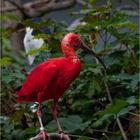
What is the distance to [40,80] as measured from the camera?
4.89 feet

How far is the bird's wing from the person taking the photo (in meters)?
1.48

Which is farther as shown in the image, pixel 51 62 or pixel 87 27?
pixel 87 27

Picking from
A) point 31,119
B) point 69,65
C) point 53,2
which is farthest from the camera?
point 53,2

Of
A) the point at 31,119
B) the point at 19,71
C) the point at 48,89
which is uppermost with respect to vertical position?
the point at 48,89

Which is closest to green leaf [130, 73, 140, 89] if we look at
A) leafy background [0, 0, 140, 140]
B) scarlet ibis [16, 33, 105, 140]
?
leafy background [0, 0, 140, 140]

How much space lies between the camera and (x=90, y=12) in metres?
2.42

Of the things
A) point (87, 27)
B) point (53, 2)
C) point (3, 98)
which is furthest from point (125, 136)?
point (53, 2)

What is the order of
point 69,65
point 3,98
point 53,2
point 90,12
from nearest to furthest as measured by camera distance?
1. point 69,65
2. point 90,12
3. point 3,98
4. point 53,2

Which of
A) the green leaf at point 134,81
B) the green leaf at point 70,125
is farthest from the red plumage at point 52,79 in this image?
the green leaf at point 134,81

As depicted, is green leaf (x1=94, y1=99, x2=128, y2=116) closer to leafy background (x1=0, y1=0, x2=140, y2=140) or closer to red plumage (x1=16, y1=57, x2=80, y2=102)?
leafy background (x1=0, y1=0, x2=140, y2=140)

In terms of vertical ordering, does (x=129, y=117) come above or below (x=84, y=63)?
below

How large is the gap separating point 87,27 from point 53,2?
2623 mm

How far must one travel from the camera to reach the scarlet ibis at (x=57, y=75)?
56.9 inches

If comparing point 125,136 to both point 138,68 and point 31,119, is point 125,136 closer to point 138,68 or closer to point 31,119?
point 138,68
